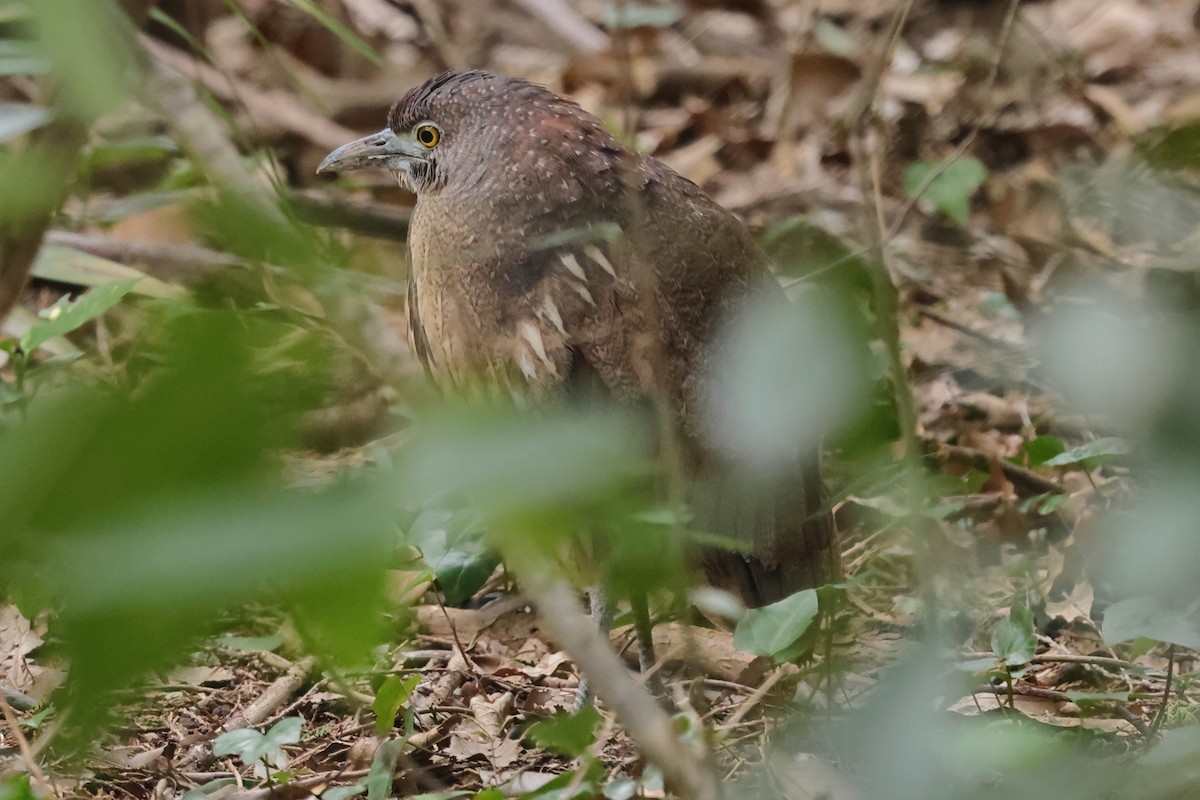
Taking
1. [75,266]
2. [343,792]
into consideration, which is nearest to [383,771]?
[343,792]

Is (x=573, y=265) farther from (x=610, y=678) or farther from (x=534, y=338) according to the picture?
(x=610, y=678)

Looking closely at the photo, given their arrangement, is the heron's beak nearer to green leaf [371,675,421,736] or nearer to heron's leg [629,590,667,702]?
heron's leg [629,590,667,702]

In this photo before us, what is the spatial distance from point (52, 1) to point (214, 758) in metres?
2.46

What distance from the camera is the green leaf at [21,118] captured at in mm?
1241

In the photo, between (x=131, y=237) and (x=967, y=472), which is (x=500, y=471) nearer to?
(x=967, y=472)

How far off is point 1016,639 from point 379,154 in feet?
7.26

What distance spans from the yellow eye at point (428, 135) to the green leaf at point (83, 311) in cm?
103

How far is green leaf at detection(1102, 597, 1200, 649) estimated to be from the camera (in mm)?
1662

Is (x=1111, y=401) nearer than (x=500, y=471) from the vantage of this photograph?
No

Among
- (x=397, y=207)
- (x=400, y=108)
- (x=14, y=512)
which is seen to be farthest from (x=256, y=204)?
(x=397, y=207)

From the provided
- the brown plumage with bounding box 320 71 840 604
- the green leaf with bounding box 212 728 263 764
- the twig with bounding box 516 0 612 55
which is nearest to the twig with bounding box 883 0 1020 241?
the brown plumage with bounding box 320 71 840 604

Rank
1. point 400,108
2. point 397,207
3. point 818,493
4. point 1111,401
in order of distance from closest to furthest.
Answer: point 1111,401
point 818,493
point 400,108
point 397,207

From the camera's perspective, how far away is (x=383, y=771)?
236 cm

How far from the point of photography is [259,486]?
1.80ft
